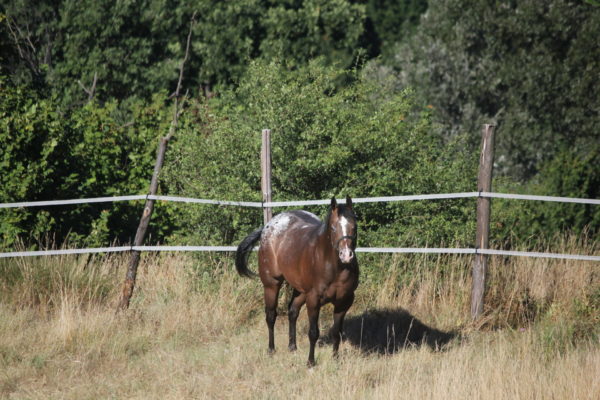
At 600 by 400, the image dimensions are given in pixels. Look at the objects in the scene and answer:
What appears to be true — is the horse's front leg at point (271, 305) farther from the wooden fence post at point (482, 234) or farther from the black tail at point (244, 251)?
the wooden fence post at point (482, 234)

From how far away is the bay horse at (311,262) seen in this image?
21.1ft

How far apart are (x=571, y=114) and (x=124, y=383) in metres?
18.7

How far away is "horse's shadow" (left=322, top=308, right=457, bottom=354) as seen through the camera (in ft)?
25.4

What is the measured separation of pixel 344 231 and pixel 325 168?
3.39 metres

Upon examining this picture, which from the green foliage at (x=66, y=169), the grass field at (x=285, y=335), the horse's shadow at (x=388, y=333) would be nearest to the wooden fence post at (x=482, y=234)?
the grass field at (x=285, y=335)

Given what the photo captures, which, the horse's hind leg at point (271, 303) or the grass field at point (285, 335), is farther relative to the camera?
the horse's hind leg at point (271, 303)

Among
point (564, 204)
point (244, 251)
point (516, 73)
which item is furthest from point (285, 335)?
point (516, 73)

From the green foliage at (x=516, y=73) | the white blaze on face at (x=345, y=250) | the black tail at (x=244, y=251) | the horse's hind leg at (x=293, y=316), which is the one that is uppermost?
the green foliage at (x=516, y=73)

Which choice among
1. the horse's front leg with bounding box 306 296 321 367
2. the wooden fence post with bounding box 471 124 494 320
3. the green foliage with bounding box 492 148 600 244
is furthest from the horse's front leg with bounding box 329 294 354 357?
the green foliage with bounding box 492 148 600 244

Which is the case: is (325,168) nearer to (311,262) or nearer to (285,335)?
(285,335)

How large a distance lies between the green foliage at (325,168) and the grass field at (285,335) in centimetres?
→ 54

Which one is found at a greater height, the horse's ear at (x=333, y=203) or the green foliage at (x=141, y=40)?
the green foliage at (x=141, y=40)

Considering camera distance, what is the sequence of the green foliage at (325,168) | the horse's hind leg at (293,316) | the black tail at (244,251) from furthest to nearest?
1. the green foliage at (325,168)
2. the black tail at (244,251)
3. the horse's hind leg at (293,316)

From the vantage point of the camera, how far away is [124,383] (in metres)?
6.61
